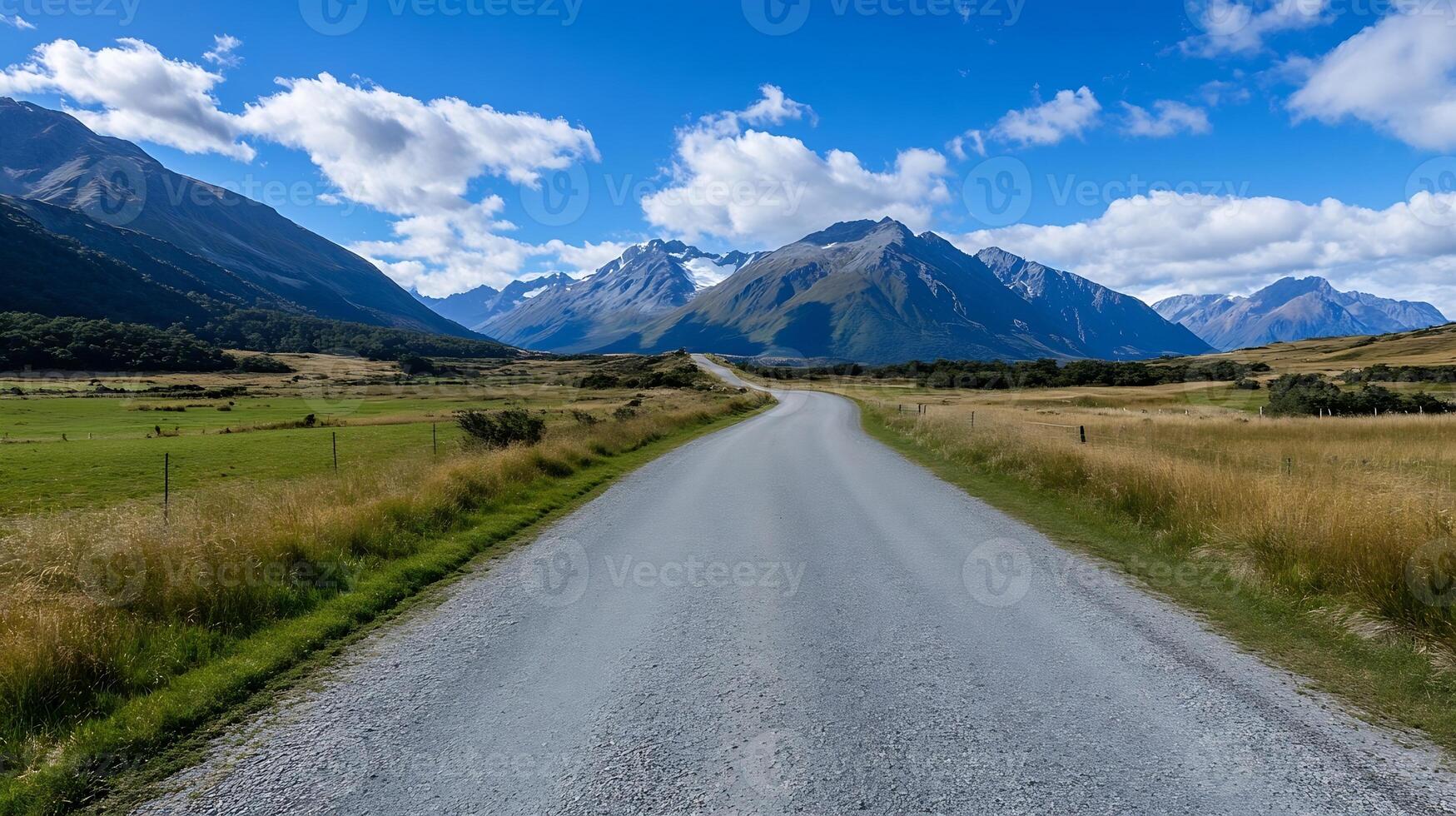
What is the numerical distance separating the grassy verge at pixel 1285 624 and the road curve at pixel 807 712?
38cm

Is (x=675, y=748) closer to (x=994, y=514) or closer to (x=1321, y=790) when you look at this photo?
(x=1321, y=790)

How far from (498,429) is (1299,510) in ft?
67.1

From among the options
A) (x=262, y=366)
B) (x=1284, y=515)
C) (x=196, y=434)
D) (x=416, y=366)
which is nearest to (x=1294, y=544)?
(x=1284, y=515)

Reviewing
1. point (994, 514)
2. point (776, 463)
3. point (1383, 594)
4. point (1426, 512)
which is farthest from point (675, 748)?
point (776, 463)

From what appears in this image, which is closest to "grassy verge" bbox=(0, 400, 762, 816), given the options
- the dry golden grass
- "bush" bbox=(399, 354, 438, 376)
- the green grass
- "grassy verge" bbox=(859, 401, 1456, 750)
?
the green grass

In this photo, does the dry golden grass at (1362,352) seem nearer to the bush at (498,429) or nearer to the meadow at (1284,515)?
the meadow at (1284,515)

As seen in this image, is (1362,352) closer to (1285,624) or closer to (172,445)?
(1285,624)

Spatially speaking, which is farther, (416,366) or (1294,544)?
(416,366)

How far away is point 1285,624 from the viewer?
6.42 m

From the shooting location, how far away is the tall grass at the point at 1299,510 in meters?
6.11

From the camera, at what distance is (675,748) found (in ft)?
14.1

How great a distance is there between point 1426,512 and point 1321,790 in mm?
5620

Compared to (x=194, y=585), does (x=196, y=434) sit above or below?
below

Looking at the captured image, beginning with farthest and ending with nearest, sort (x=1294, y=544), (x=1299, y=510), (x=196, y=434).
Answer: (x=196, y=434) → (x=1299, y=510) → (x=1294, y=544)
